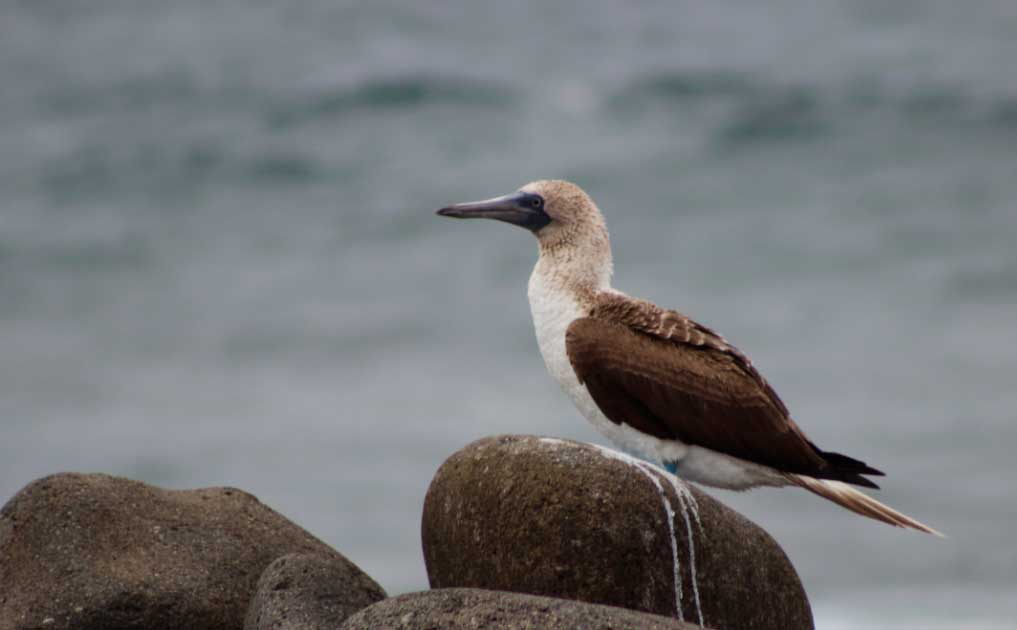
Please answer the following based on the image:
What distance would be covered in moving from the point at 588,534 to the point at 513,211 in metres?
3.49

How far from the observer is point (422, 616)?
11523mm

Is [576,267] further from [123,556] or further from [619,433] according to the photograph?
[123,556]

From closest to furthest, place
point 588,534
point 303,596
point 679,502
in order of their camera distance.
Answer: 1. point 588,534
2. point 679,502
3. point 303,596

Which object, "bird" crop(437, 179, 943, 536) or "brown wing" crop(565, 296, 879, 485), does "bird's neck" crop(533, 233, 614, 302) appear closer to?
"bird" crop(437, 179, 943, 536)

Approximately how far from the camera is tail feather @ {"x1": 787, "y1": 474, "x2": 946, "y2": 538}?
44.2 feet

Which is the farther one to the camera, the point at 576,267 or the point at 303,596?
the point at 576,267

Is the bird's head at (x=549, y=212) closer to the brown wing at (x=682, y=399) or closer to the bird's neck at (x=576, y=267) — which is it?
the bird's neck at (x=576, y=267)

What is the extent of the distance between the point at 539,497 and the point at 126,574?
420 cm

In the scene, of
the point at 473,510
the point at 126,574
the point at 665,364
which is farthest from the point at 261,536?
the point at 665,364

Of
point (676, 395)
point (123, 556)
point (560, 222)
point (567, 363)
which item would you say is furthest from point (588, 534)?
point (123, 556)

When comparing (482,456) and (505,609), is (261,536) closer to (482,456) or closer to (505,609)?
(482,456)

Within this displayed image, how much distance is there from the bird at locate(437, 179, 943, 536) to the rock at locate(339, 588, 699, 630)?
7.45 feet

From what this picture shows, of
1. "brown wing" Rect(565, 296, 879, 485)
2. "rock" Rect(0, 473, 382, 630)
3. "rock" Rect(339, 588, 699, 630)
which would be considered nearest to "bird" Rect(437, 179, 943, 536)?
"brown wing" Rect(565, 296, 879, 485)

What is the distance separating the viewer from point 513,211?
1445 cm
